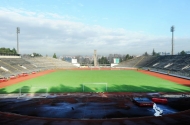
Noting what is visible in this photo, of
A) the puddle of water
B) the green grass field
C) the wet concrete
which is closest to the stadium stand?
the green grass field

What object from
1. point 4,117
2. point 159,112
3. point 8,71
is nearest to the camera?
point 4,117

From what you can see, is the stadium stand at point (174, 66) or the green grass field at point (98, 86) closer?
the green grass field at point (98, 86)

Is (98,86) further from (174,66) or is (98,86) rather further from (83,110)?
(174,66)

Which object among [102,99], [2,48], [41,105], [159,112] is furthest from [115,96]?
[2,48]

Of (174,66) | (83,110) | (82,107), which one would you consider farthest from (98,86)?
(174,66)

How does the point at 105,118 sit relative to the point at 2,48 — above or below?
below

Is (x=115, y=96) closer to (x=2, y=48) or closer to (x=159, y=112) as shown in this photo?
(x=159, y=112)

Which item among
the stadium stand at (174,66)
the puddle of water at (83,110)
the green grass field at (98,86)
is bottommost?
the puddle of water at (83,110)

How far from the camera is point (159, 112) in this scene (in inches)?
659

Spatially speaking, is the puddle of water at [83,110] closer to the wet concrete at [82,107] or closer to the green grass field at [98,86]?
the wet concrete at [82,107]

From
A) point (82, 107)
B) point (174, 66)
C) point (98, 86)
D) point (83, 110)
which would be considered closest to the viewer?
point (83, 110)

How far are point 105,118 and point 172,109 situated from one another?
706 cm

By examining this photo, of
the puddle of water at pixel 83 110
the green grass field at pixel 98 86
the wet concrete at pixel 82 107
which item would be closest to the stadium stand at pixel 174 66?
the green grass field at pixel 98 86

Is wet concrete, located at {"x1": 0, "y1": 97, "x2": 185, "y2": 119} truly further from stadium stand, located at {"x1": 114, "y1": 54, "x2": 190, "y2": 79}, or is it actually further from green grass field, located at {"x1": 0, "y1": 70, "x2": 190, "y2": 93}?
stadium stand, located at {"x1": 114, "y1": 54, "x2": 190, "y2": 79}
